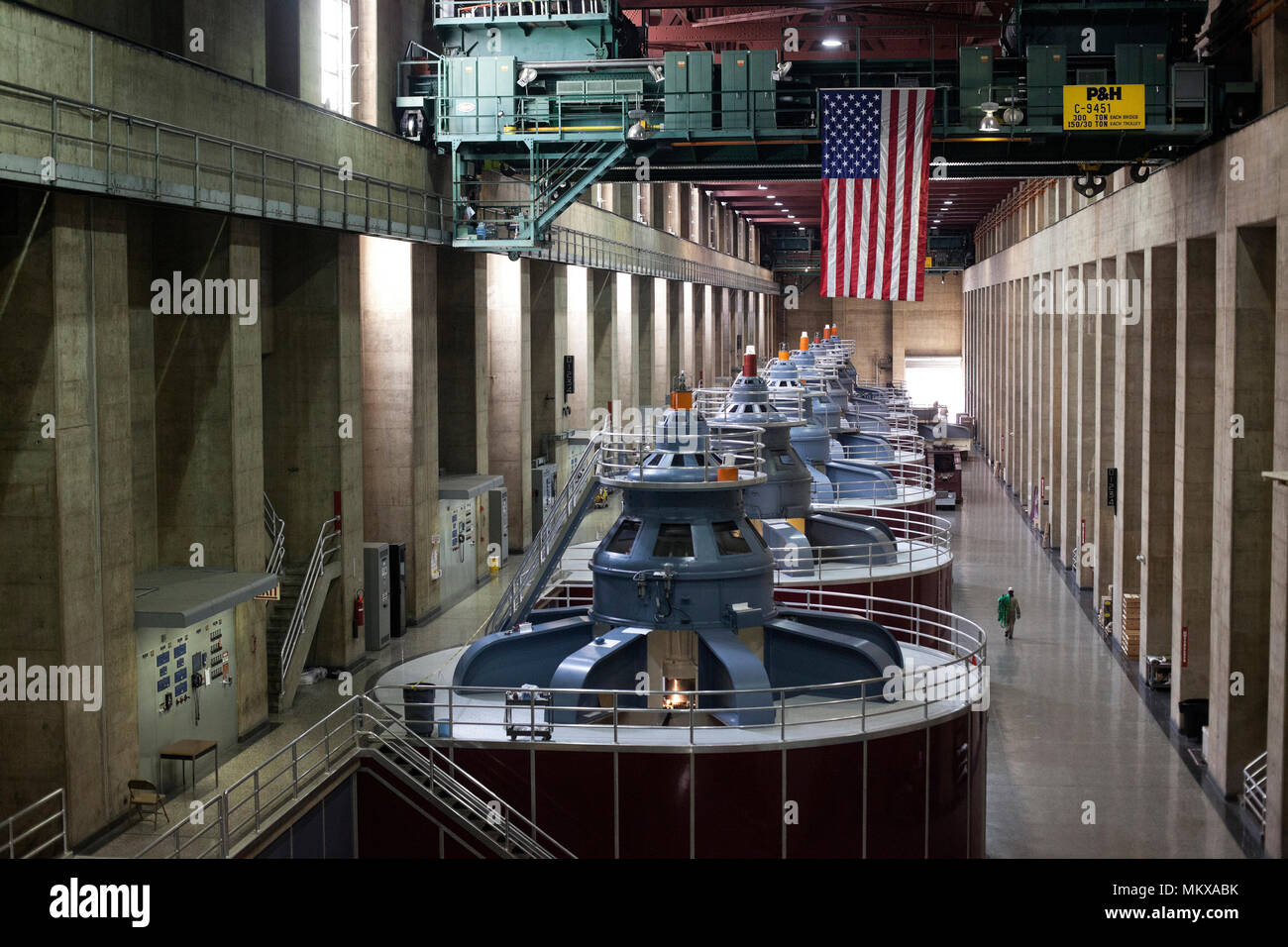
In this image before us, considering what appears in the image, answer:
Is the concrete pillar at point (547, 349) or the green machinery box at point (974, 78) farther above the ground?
the green machinery box at point (974, 78)

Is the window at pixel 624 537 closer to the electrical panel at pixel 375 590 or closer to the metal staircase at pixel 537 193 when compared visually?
the electrical panel at pixel 375 590

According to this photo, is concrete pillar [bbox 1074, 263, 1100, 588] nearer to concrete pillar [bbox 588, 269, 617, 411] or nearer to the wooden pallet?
the wooden pallet

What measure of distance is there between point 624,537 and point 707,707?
2.58m

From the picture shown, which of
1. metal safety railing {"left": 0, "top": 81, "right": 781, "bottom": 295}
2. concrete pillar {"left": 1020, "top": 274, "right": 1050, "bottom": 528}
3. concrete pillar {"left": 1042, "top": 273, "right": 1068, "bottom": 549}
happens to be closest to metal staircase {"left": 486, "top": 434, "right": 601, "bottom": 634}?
metal safety railing {"left": 0, "top": 81, "right": 781, "bottom": 295}

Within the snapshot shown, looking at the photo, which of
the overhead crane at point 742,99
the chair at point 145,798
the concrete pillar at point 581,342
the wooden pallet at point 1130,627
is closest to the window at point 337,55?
the overhead crane at point 742,99

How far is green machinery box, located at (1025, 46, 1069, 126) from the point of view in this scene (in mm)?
21266

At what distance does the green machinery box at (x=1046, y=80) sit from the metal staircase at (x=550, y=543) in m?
8.84

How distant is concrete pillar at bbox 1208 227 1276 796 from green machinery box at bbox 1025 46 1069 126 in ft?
13.4

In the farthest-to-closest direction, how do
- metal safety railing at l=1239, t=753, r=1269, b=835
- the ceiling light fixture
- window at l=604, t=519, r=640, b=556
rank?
the ceiling light fixture, metal safety railing at l=1239, t=753, r=1269, b=835, window at l=604, t=519, r=640, b=556

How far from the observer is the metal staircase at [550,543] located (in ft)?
60.8

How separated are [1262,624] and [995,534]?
23569mm

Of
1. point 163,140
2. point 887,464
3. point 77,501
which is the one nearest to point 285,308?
point 163,140

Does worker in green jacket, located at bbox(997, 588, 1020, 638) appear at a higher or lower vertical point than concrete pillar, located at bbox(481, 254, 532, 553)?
lower

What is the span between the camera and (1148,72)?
2073 cm
